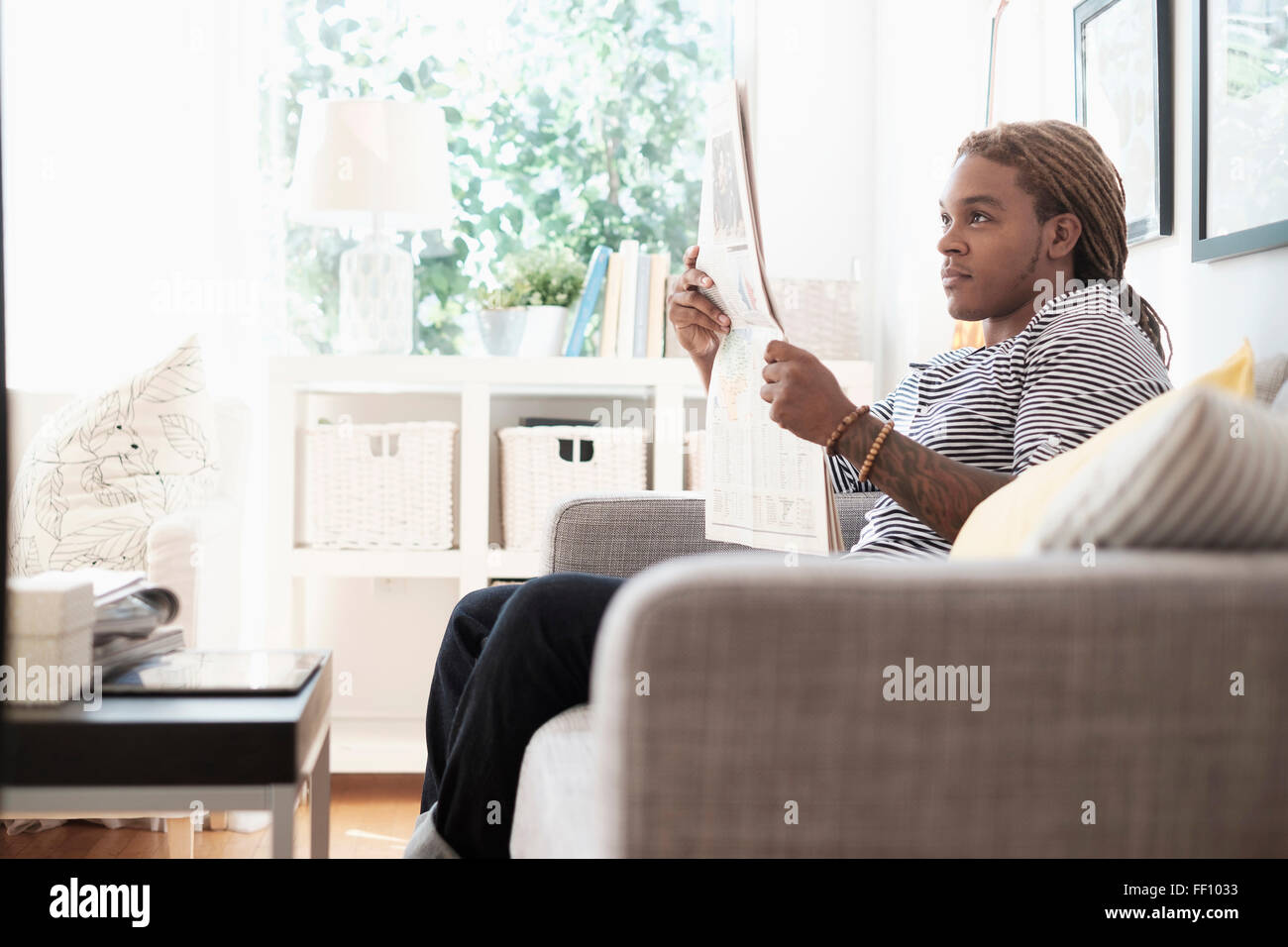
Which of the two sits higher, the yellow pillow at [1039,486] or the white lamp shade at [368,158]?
the white lamp shade at [368,158]

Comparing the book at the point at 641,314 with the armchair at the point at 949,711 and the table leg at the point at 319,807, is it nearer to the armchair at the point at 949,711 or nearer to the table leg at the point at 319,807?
the table leg at the point at 319,807

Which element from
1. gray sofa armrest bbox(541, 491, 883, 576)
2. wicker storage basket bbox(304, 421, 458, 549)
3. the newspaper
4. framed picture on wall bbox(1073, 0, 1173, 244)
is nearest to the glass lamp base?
wicker storage basket bbox(304, 421, 458, 549)

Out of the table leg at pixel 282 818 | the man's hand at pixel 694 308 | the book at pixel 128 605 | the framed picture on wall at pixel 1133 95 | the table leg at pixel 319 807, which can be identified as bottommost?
the table leg at pixel 319 807

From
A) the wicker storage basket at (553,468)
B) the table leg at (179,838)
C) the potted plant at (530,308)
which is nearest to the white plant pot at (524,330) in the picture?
the potted plant at (530,308)

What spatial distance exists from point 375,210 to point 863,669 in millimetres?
2057

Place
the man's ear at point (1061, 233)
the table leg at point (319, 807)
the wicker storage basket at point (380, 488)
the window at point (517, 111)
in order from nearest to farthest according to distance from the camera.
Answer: the table leg at point (319, 807), the man's ear at point (1061, 233), the wicker storage basket at point (380, 488), the window at point (517, 111)

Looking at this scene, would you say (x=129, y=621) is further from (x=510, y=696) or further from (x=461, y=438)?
(x=461, y=438)

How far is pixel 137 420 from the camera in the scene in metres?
2.17

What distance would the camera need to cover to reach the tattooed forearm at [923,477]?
123 centimetres

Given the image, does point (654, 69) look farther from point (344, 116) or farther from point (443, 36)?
point (344, 116)

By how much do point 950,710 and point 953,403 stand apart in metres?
0.68

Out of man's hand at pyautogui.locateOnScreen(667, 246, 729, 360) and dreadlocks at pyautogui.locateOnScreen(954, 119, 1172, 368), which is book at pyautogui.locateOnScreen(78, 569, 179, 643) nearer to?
man's hand at pyautogui.locateOnScreen(667, 246, 729, 360)

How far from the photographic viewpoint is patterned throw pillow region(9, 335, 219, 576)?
6.97 feet
